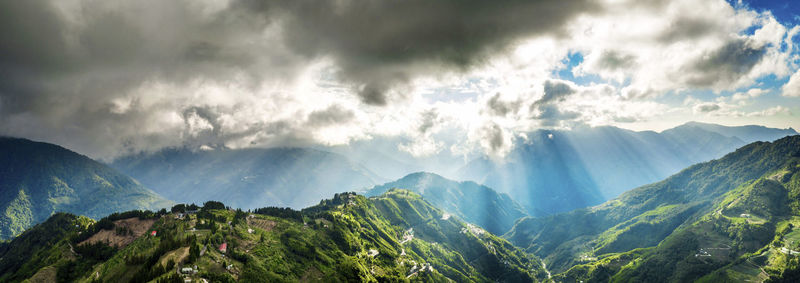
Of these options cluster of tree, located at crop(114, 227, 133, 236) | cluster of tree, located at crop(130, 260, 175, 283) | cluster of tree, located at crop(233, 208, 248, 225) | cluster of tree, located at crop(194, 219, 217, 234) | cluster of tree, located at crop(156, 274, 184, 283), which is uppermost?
cluster of tree, located at crop(114, 227, 133, 236)

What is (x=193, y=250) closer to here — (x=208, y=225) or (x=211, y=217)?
(x=208, y=225)

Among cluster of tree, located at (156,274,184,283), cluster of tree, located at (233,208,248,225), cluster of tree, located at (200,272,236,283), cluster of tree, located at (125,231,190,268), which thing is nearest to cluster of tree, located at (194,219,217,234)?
cluster of tree, located at (233,208,248,225)

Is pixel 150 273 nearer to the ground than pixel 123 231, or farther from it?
nearer to the ground

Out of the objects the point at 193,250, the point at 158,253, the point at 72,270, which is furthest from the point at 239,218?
the point at 193,250

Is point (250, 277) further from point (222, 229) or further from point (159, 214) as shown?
point (159, 214)

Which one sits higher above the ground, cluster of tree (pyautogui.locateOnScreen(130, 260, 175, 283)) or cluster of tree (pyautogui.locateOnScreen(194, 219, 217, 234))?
cluster of tree (pyautogui.locateOnScreen(194, 219, 217, 234))

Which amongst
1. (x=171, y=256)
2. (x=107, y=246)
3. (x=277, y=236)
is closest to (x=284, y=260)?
(x=277, y=236)

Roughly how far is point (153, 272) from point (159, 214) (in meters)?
109

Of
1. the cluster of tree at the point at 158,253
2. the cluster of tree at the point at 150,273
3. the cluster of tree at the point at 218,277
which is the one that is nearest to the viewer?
the cluster of tree at the point at 150,273

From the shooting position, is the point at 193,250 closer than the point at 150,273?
No

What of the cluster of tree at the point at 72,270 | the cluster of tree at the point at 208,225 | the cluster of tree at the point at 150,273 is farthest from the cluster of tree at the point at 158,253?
the cluster of tree at the point at 72,270

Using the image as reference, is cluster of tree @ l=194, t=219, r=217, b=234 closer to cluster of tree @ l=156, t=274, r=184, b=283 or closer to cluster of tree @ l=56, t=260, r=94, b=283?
cluster of tree @ l=56, t=260, r=94, b=283

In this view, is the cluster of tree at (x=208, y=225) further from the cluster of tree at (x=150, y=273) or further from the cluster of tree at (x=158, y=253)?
the cluster of tree at (x=150, y=273)

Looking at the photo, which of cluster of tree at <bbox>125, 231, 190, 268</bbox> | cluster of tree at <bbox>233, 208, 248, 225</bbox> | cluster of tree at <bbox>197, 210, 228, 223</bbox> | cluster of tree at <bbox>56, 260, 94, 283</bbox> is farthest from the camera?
cluster of tree at <bbox>233, 208, 248, 225</bbox>
